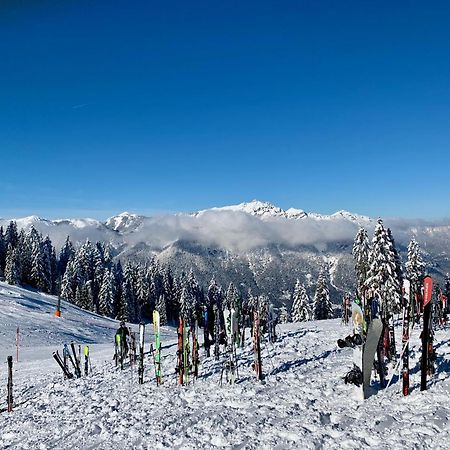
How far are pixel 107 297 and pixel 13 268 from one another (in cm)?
A: 1645

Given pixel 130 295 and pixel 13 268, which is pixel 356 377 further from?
pixel 130 295

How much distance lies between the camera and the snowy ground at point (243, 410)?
29.6 ft

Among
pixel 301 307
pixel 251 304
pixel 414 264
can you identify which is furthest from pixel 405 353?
pixel 301 307

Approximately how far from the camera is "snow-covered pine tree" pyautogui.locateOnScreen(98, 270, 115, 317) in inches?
3041

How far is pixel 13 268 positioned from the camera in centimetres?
7188

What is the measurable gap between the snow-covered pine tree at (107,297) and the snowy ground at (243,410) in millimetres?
60694

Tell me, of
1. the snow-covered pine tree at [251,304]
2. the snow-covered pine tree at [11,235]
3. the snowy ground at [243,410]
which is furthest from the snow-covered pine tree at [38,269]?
the snowy ground at [243,410]

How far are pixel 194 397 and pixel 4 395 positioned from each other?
927cm

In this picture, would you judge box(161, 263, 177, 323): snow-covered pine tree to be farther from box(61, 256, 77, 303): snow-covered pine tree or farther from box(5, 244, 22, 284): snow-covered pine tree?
box(5, 244, 22, 284): snow-covered pine tree

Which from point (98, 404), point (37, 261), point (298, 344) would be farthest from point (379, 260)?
point (37, 261)

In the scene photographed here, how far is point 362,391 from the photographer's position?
34.7ft

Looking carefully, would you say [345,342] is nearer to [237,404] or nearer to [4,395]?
Result: [237,404]

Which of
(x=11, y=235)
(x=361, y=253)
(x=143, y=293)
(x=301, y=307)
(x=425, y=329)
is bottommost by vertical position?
(x=143, y=293)

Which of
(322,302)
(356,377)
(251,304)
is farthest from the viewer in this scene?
(322,302)
